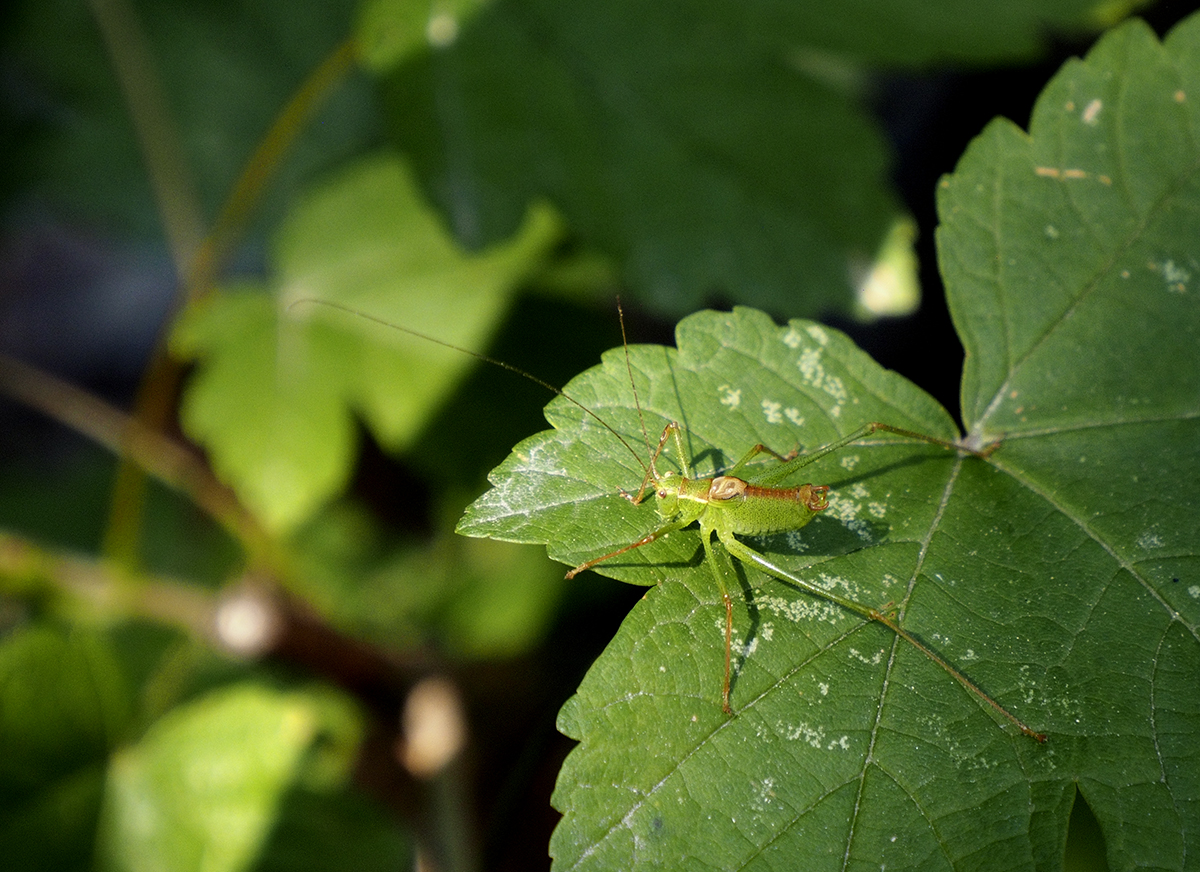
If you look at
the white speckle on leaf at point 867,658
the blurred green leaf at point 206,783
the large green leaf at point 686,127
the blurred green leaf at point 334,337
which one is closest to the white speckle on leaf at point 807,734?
the white speckle on leaf at point 867,658

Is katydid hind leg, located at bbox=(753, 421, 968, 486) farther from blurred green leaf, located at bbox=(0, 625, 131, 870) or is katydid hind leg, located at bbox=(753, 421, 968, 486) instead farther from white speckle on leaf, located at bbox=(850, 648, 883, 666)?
blurred green leaf, located at bbox=(0, 625, 131, 870)

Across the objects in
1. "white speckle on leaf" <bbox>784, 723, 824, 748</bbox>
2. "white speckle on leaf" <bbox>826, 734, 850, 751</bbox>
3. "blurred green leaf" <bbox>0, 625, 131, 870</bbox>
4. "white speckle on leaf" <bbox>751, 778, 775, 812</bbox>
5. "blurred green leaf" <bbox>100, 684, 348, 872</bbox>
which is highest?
"white speckle on leaf" <bbox>784, 723, 824, 748</bbox>

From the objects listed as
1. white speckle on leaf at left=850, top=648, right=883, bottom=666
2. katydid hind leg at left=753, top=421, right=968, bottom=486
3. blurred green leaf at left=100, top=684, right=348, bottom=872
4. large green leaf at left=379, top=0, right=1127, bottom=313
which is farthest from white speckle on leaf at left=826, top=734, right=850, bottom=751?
blurred green leaf at left=100, top=684, right=348, bottom=872

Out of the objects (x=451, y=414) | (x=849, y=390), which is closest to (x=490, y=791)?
(x=451, y=414)

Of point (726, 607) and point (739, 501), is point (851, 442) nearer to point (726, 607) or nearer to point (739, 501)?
point (739, 501)

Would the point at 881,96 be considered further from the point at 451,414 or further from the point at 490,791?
the point at 490,791
